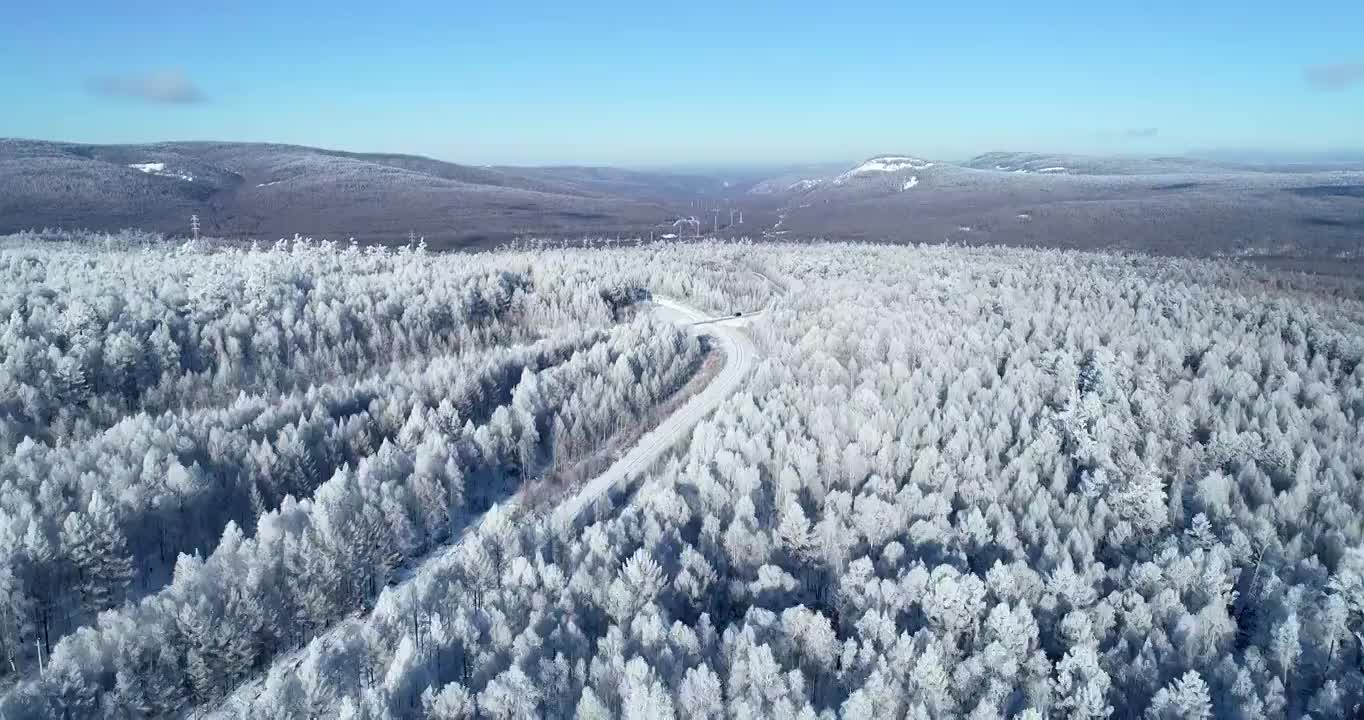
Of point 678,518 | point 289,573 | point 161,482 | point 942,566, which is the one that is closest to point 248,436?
point 161,482

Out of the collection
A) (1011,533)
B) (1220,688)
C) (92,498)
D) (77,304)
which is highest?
(77,304)

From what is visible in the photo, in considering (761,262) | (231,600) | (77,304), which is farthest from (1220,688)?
(761,262)

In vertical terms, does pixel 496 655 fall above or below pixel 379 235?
below

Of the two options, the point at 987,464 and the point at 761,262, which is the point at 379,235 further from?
the point at 987,464

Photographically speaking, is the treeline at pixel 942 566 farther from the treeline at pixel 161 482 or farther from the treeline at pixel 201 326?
the treeline at pixel 201 326

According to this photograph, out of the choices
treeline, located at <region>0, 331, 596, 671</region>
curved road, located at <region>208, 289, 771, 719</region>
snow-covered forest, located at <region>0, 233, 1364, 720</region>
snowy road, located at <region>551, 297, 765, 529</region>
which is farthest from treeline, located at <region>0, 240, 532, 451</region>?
curved road, located at <region>208, 289, 771, 719</region>

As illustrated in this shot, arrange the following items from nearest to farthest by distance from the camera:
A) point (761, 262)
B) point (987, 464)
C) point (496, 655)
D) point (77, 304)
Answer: point (496, 655) < point (987, 464) < point (77, 304) < point (761, 262)

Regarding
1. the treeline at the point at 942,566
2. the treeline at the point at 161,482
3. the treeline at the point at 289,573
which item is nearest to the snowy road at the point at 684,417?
the treeline at the point at 942,566

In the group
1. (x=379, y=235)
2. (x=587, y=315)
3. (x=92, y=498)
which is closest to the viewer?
(x=92, y=498)
